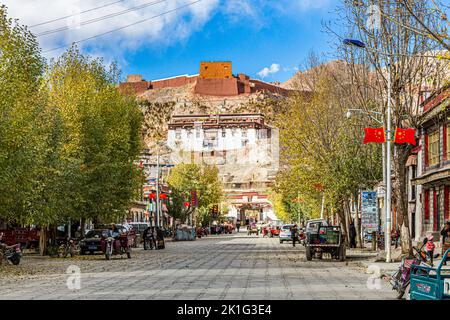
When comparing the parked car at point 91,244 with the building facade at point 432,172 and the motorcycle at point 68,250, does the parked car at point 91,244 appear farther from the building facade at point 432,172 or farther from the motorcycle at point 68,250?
the building facade at point 432,172

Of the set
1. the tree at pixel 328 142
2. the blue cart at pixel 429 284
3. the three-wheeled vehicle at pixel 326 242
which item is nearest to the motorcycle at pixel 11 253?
the three-wheeled vehicle at pixel 326 242

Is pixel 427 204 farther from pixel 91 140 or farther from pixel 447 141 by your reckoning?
Result: pixel 91 140

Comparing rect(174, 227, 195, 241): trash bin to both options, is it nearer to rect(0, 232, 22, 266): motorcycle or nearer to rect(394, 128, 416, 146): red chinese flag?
rect(0, 232, 22, 266): motorcycle

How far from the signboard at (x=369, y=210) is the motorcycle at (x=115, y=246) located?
11228mm

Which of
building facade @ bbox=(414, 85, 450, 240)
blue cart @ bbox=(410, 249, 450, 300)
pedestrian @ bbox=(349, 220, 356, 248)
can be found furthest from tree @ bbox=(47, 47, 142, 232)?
blue cart @ bbox=(410, 249, 450, 300)

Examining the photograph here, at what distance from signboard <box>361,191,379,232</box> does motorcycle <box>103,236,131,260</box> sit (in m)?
11.2

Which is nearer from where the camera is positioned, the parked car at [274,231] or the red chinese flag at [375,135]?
the red chinese flag at [375,135]

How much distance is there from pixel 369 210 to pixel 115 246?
12087mm

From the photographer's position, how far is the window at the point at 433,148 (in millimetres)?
46469

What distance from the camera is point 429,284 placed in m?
12.7

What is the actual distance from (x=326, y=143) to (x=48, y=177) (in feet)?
56.8

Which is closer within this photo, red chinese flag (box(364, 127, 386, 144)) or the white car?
→ red chinese flag (box(364, 127, 386, 144))

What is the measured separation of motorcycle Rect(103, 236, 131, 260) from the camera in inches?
1409

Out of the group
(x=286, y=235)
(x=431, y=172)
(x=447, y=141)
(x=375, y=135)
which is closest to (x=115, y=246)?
(x=375, y=135)
